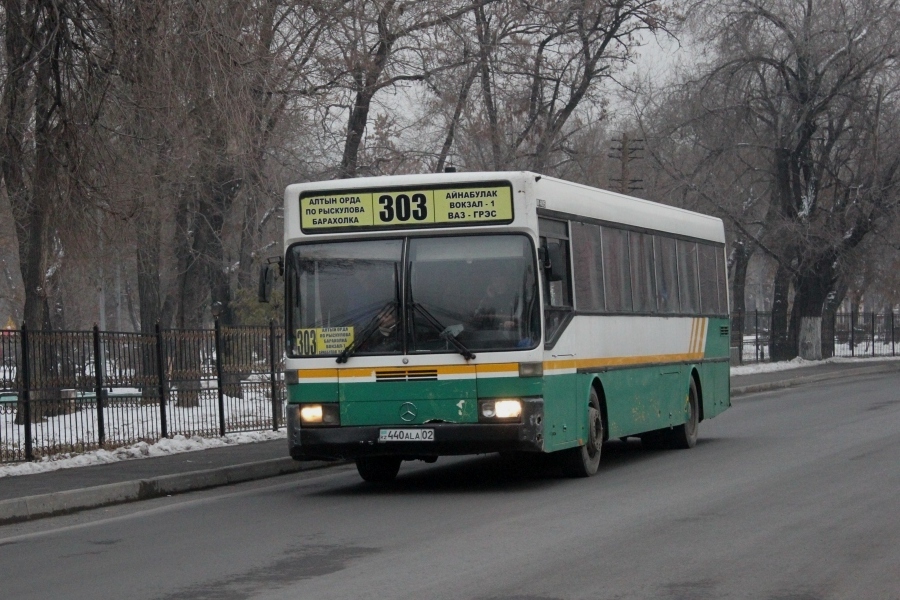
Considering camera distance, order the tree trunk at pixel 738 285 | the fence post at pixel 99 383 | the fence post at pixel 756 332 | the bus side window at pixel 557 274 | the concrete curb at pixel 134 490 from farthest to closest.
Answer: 1. the fence post at pixel 756 332
2. the tree trunk at pixel 738 285
3. the fence post at pixel 99 383
4. the bus side window at pixel 557 274
5. the concrete curb at pixel 134 490

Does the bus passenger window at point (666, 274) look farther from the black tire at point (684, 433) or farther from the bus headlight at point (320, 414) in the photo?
the bus headlight at point (320, 414)

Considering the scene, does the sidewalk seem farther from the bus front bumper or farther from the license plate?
the license plate

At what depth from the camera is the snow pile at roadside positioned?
1596cm

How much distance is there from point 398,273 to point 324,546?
12.5 ft

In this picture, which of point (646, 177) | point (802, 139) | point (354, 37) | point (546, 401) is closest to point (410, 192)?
point (546, 401)

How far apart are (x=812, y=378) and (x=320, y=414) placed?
29.0 meters

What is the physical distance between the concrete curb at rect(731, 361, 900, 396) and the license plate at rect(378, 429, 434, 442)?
21.4 m

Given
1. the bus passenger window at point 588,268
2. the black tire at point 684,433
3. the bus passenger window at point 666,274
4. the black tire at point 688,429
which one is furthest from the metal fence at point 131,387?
the bus passenger window at point 588,268

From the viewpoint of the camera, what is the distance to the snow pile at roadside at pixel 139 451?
16.0 metres

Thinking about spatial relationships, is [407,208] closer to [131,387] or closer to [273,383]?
[131,387]

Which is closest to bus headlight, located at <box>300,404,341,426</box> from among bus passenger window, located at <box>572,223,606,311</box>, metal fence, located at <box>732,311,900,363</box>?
bus passenger window, located at <box>572,223,606,311</box>

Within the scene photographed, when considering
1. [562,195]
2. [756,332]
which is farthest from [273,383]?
[756,332]

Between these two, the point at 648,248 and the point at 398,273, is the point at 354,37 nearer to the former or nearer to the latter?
the point at 648,248

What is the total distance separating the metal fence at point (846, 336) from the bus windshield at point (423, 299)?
39492 millimetres
